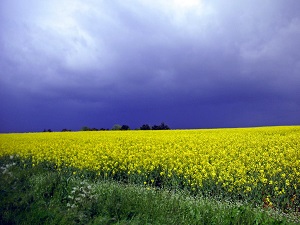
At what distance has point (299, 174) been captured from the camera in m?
10.8

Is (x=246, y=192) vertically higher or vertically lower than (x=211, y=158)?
lower

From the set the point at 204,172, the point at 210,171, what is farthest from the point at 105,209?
the point at 210,171

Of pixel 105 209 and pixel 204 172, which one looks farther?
pixel 204 172

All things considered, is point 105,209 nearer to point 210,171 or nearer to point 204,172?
point 204,172

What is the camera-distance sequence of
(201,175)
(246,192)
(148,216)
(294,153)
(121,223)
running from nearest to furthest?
(121,223) → (148,216) → (246,192) → (201,175) → (294,153)

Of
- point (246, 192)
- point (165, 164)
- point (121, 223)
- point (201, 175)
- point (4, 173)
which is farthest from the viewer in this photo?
point (165, 164)

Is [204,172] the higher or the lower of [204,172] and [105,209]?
the higher

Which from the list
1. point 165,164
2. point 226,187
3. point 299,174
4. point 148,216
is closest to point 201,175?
point 226,187

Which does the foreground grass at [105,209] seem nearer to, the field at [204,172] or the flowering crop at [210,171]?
the field at [204,172]

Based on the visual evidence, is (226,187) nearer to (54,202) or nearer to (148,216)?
(148,216)

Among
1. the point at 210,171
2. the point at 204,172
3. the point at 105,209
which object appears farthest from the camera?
the point at 210,171

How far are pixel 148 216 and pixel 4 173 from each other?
4333mm

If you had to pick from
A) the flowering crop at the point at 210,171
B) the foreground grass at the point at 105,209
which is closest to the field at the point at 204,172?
the flowering crop at the point at 210,171

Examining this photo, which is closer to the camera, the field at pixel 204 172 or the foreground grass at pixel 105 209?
the foreground grass at pixel 105 209
